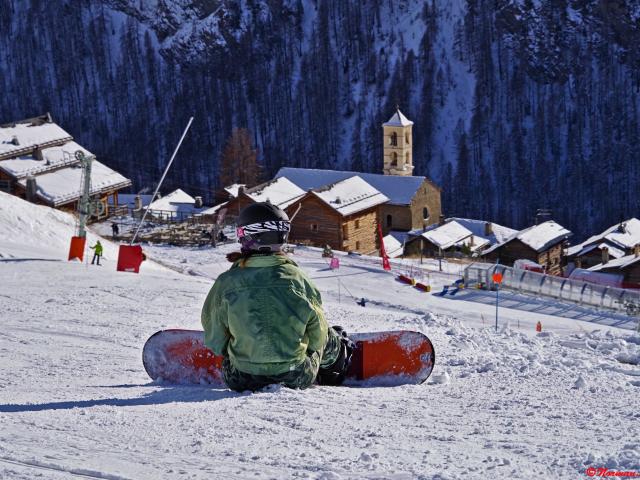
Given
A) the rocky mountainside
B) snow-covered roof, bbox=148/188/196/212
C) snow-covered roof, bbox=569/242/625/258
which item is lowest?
snow-covered roof, bbox=569/242/625/258

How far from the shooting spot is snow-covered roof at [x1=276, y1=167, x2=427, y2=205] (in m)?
55.9

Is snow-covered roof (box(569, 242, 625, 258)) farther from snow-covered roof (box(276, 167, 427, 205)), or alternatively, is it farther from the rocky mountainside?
the rocky mountainside

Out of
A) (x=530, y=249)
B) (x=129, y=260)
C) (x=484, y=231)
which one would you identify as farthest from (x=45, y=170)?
(x=129, y=260)

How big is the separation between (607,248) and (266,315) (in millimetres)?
45456

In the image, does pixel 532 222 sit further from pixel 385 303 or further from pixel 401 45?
A: pixel 385 303

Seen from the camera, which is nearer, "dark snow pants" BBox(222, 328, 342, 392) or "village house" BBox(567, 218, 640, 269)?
"dark snow pants" BBox(222, 328, 342, 392)

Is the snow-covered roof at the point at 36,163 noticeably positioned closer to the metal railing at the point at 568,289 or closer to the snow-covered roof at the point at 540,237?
the snow-covered roof at the point at 540,237

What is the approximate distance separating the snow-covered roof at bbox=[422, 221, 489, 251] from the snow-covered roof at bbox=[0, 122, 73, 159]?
1828 cm

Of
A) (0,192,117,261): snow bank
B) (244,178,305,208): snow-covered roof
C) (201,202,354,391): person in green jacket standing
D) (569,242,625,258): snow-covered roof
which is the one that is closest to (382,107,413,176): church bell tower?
(244,178,305,208): snow-covered roof

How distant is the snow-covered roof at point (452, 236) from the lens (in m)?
52.2

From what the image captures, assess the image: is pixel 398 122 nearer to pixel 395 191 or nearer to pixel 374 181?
pixel 374 181

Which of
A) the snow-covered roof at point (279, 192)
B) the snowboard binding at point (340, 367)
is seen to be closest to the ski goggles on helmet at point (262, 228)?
the snowboard binding at point (340, 367)

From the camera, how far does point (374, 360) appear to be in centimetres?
815

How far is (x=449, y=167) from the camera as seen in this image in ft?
310
